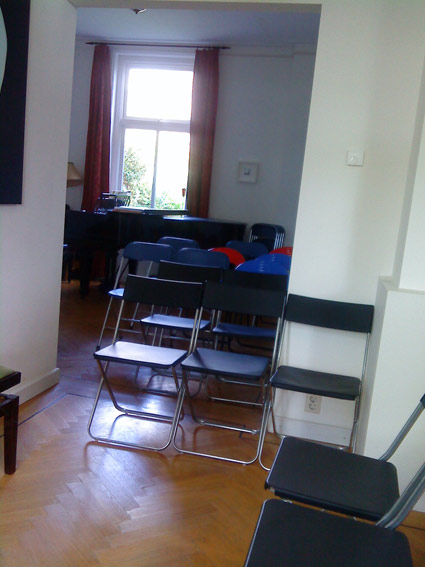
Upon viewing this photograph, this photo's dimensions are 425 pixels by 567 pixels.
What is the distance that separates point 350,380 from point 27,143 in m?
2.29

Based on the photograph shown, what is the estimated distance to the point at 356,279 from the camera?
3156 mm

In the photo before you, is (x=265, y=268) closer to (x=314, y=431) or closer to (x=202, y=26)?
(x=314, y=431)

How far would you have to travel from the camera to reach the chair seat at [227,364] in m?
2.85

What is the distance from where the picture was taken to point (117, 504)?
7.87 feet

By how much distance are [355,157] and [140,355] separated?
1.65 metres

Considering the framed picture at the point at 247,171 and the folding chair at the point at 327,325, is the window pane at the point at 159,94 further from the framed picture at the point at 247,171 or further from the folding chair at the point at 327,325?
the folding chair at the point at 327,325

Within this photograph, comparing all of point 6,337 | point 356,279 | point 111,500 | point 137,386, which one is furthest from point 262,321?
point 111,500

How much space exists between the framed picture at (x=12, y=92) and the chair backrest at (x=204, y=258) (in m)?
2.15

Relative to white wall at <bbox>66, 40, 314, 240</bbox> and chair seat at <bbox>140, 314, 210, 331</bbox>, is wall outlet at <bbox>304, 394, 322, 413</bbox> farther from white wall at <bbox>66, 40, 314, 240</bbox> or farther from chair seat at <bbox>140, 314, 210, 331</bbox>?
white wall at <bbox>66, 40, 314, 240</bbox>

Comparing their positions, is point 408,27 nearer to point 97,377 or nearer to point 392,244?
point 392,244

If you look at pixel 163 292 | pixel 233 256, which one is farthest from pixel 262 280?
pixel 233 256

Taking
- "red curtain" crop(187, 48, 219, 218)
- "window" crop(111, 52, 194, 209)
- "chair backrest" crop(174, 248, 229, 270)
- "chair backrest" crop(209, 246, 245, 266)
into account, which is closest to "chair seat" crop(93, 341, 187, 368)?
"chair backrest" crop(174, 248, 229, 270)

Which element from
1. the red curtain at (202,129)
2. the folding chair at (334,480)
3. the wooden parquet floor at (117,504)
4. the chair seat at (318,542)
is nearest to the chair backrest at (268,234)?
the red curtain at (202,129)

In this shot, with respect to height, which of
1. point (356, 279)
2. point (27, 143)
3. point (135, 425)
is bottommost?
point (135, 425)
